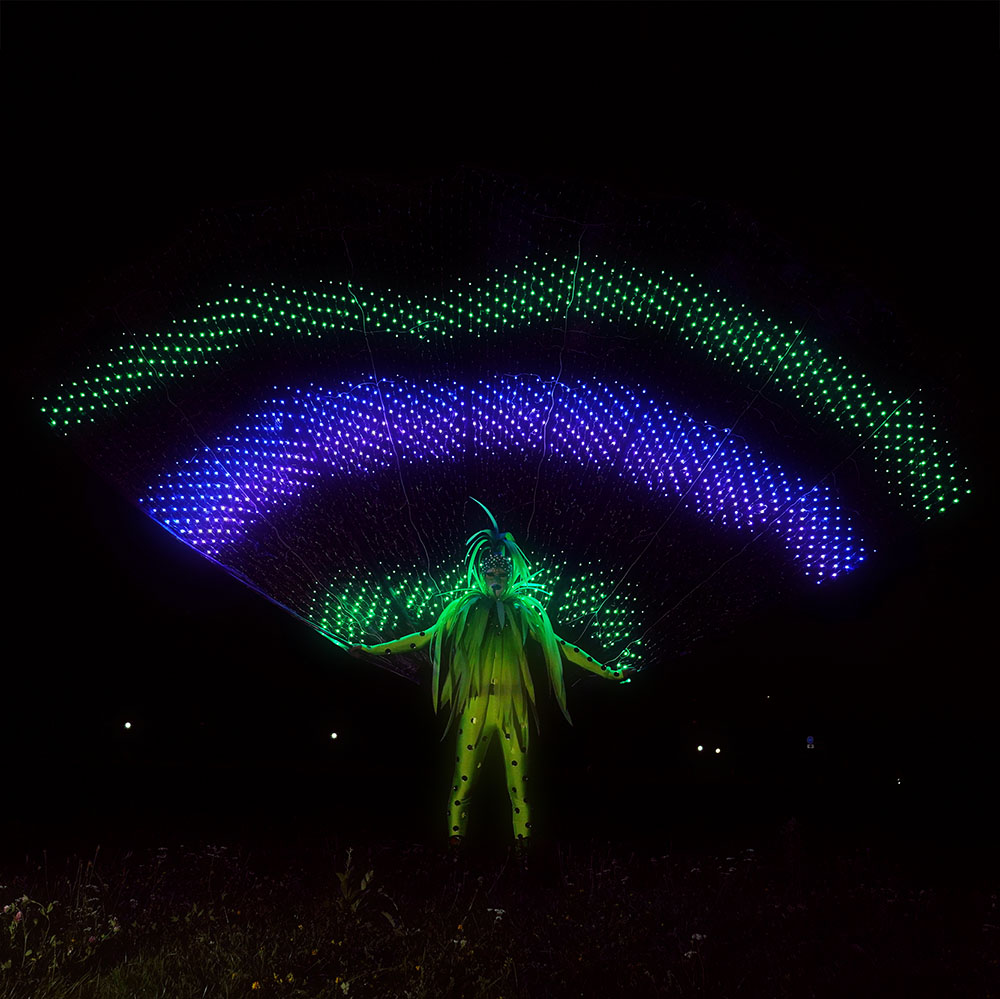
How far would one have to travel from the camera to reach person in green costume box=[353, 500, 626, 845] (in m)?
4.98

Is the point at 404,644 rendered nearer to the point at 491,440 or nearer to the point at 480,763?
the point at 480,763

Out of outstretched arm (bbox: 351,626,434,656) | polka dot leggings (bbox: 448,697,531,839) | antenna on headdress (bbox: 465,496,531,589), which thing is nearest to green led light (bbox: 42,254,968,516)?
antenna on headdress (bbox: 465,496,531,589)

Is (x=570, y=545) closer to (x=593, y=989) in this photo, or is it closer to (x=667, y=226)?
(x=667, y=226)

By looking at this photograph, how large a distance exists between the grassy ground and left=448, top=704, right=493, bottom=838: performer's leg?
0.65 ft

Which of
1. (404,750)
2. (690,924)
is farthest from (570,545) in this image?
(404,750)

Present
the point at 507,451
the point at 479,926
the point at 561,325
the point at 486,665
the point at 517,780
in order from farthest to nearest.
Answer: the point at 507,451
the point at 486,665
the point at 517,780
the point at 561,325
the point at 479,926

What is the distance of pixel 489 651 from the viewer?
506cm

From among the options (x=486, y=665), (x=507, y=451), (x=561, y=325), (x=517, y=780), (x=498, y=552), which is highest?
(x=561, y=325)

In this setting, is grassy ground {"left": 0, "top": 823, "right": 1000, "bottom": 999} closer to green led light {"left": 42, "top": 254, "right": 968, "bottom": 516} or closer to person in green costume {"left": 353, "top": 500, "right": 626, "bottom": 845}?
person in green costume {"left": 353, "top": 500, "right": 626, "bottom": 845}

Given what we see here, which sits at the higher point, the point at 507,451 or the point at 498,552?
the point at 507,451

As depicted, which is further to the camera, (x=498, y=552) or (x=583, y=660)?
(x=583, y=660)

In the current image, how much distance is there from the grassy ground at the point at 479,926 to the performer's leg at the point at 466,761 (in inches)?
7.7

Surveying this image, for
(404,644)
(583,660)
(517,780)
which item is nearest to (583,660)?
(583,660)

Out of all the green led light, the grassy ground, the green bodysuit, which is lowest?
the grassy ground
